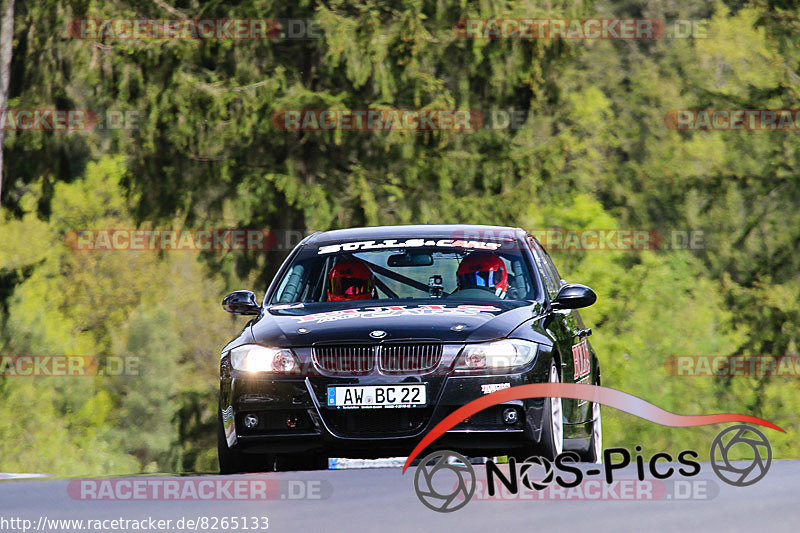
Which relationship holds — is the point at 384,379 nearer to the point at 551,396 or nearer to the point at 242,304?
the point at 551,396

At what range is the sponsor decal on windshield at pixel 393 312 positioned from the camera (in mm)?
7688

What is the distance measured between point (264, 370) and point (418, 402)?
0.90m

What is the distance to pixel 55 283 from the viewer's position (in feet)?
169

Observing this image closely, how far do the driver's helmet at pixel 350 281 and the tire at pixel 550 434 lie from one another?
5.97 feet

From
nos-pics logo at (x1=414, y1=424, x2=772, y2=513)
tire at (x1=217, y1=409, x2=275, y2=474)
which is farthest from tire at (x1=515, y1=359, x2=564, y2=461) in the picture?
tire at (x1=217, y1=409, x2=275, y2=474)

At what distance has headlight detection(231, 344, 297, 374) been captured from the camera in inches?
288

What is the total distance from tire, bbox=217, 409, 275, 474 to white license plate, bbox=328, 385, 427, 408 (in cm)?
64

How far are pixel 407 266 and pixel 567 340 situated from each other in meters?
1.18

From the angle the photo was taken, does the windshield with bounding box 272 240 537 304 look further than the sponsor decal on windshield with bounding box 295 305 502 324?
Yes

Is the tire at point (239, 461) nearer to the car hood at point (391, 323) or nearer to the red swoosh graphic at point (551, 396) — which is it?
the car hood at point (391, 323)

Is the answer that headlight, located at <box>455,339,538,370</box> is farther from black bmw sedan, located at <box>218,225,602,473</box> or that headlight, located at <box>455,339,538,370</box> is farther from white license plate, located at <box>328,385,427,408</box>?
white license plate, located at <box>328,385,427,408</box>

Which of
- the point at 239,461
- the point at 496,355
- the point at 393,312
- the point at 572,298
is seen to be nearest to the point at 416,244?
the point at 572,298

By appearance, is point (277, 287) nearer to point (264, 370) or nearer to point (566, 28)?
point (264, 370)

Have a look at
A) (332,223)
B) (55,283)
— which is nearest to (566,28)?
(332,223)
